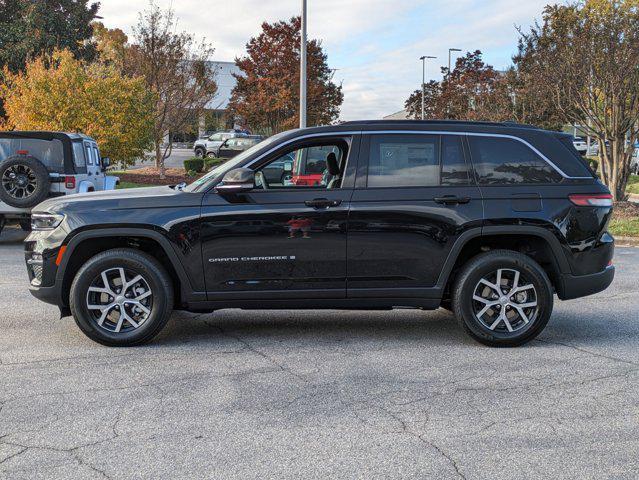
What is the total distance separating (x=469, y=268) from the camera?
5.86m

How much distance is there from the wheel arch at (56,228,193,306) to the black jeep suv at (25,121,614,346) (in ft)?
0.04

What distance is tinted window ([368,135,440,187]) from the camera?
5891mm

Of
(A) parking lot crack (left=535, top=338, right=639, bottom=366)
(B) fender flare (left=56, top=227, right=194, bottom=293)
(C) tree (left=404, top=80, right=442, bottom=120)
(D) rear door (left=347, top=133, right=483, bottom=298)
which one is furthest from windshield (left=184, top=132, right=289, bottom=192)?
(C) tree (left=404, top=80, right=442, bottom=120)

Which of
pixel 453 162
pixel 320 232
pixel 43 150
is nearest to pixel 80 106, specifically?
pixel 43 150

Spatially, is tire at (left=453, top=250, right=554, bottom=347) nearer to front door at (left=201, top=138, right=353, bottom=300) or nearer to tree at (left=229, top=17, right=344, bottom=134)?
front door at (left=201, top=138, right=353, bottom=300)

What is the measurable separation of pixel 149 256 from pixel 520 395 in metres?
3.06

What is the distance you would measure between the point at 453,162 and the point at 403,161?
1.37 feet

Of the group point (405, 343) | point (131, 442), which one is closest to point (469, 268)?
point (405, 343)

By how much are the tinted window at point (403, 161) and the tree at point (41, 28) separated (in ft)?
82.5

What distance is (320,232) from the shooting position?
5750mm

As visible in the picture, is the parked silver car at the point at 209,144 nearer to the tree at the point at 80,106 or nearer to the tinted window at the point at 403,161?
the tree at the point at 80,106

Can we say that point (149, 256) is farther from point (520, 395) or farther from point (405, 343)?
point (520, 395)

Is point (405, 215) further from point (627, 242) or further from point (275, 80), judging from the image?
point (275, 80)

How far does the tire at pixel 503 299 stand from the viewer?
5840 mm
